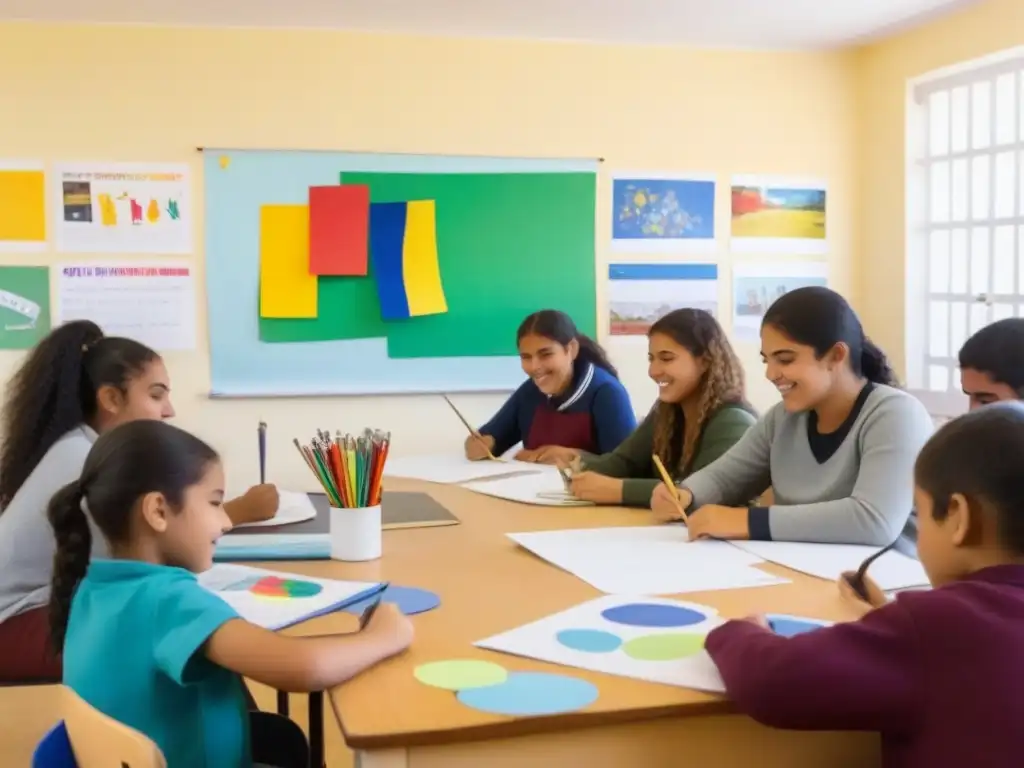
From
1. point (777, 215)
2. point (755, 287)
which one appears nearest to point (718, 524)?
point (755, 287)

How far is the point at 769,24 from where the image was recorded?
4.04 metres

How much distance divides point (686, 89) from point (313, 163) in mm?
1537

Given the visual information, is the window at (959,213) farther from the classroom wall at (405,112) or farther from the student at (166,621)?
the student at (166,621)

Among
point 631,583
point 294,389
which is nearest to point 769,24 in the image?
point 294,389

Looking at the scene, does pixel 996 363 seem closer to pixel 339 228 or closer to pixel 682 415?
pixel 682 415

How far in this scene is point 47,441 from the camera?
1989 millimetres

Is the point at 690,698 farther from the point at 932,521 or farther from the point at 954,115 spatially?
the point at 954,115

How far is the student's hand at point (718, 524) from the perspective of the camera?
186cm

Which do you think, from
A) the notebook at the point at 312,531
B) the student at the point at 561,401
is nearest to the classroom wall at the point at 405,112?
the student at the point at 561,401

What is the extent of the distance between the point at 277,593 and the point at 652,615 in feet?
1.72

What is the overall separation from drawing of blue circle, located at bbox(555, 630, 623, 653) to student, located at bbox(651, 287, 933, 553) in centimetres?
62

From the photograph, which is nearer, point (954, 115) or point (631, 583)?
point (631, 583)

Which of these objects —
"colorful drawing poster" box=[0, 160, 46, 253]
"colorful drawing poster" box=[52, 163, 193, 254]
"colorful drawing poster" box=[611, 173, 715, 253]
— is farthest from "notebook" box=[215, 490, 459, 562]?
"colorful drawing poster" box=[611, 173, 715, 253]

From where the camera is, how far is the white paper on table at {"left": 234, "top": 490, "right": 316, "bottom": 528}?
6.95ft
